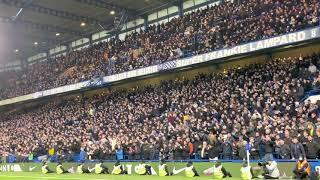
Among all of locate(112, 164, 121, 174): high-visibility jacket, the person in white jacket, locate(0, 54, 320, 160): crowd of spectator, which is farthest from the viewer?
locate(112, 164, 121, 174): high-visibility jacket

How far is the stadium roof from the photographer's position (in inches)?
1474

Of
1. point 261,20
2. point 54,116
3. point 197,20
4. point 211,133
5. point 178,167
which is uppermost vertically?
point 197,20

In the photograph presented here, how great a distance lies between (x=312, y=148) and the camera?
645 inches

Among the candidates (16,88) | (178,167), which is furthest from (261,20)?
(16,88)

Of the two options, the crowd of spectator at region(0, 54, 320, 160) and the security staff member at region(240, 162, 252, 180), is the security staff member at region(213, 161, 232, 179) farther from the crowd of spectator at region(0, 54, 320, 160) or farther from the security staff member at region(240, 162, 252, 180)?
the security staff member at region(240, 162, 252, 180)

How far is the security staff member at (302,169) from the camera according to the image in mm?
15721

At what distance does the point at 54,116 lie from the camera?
40844 mm

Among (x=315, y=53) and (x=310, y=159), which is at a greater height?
(x=315, y=53)

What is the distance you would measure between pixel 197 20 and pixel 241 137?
46.0ft

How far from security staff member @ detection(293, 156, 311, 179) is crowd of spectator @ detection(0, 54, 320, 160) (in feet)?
1.83

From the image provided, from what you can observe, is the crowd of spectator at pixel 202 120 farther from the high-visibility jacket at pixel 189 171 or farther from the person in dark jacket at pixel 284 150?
the high-visibility jacket at pixel 189 171

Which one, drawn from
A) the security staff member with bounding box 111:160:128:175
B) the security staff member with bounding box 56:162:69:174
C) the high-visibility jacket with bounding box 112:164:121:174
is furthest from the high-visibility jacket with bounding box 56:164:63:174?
the high-visibility jacket with bounding box 112:164:121:174

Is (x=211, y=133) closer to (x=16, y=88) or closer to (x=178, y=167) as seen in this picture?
(x=178, y=167)

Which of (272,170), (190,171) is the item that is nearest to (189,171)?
(190,171)
